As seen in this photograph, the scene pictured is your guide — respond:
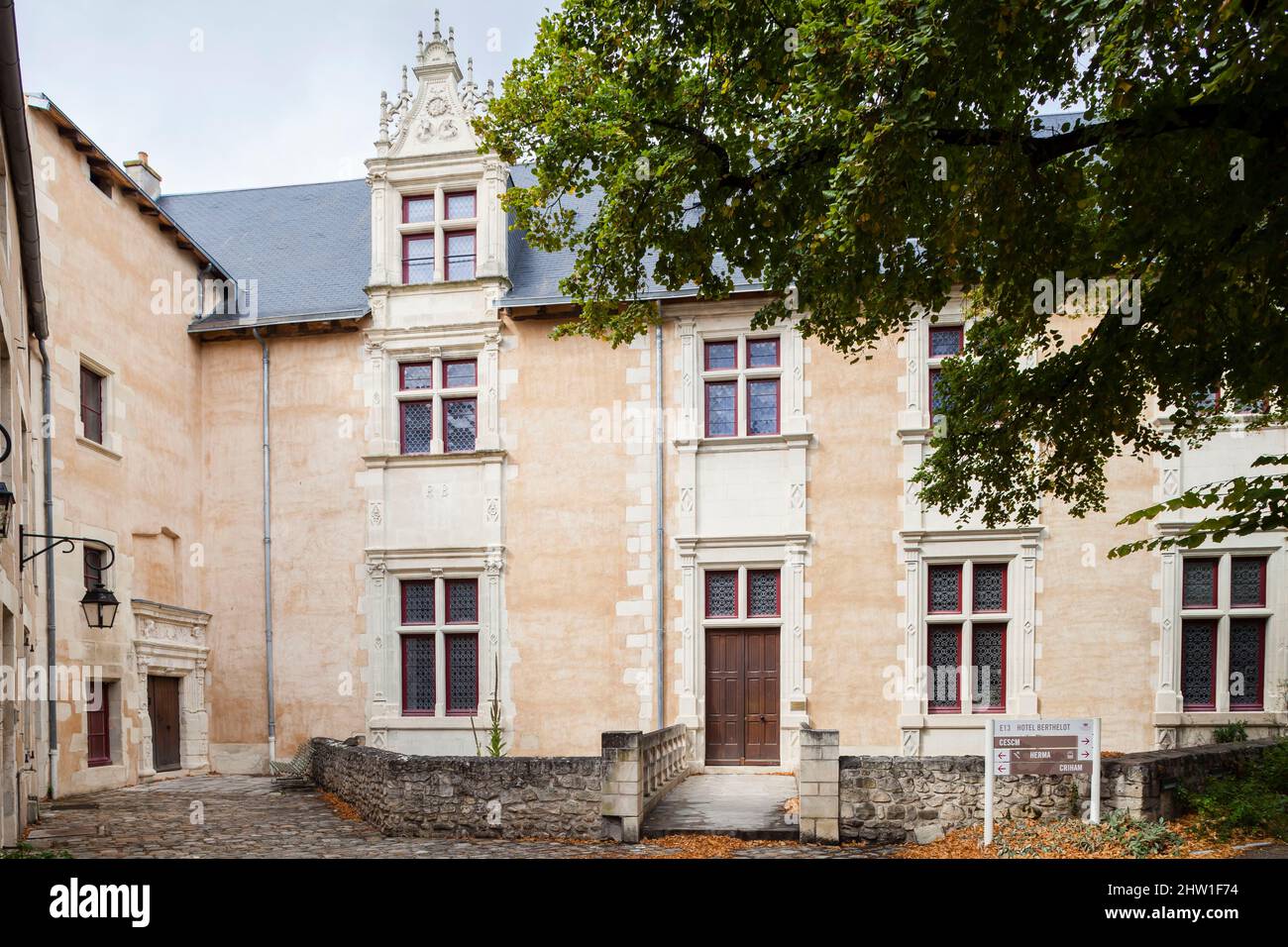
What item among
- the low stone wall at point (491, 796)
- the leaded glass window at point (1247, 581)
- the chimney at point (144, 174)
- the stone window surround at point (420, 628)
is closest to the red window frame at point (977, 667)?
the leaded glass window at point (1247, 581)

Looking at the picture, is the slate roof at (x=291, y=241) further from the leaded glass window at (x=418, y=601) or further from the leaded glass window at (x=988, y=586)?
the leaded glass window at (x=988, y=586)

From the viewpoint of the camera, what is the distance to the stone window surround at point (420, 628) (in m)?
16.0

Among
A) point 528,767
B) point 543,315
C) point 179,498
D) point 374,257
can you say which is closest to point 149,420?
point 179,498

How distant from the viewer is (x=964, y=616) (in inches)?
592

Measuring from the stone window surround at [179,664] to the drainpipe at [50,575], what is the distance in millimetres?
2113

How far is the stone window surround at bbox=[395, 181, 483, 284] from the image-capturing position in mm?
16703

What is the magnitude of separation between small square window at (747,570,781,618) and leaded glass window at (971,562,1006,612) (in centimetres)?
295

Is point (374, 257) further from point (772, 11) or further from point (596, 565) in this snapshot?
point (772, 11)

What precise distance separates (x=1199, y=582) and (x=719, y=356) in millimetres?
7908

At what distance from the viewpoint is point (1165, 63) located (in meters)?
6.17

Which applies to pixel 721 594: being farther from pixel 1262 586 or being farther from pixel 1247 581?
pixel 1262 586

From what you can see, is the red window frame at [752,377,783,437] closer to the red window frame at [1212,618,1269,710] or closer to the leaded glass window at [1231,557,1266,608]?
the leaded glass window at [1231,557,1266,608]

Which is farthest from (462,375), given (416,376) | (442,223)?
(442,223)

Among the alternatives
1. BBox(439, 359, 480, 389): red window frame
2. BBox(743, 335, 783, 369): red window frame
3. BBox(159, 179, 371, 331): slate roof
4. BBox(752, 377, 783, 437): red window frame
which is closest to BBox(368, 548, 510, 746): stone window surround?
BBox(439, 359, 480, 389): red window frame
